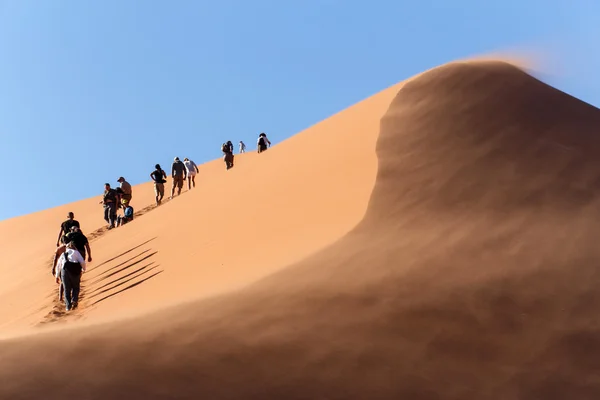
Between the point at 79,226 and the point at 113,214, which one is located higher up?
the point at 113,214

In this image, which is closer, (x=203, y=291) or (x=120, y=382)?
(x=120, y=382)

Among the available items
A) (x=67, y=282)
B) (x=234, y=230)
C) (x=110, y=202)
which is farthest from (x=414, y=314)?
(x=110, y=202)

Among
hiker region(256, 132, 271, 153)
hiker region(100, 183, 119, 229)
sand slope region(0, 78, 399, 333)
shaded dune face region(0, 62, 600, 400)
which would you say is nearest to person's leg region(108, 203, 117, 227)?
hiker region(100, 183, 119, 229)

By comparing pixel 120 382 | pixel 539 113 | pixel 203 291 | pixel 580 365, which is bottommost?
pixel 580 365

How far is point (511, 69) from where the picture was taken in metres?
12.6

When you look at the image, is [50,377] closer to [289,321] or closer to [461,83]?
[289,321]

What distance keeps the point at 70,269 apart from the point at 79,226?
840 cm

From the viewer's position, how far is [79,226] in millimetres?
19156

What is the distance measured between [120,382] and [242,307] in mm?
1591

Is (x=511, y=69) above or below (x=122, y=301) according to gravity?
above

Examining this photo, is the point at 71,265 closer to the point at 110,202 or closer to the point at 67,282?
the point at 67,282

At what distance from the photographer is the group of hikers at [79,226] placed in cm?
1110

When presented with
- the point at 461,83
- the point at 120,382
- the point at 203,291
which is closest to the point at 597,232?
the point at 461,83

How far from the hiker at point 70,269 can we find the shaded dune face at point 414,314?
13.1 ft
